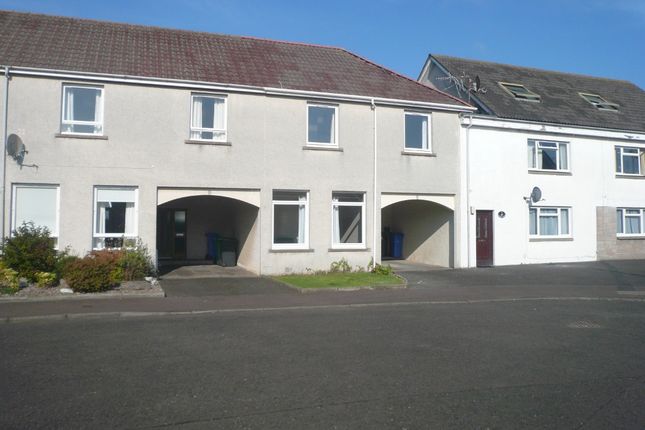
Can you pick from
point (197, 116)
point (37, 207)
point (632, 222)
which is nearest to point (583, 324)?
point (197, 116)

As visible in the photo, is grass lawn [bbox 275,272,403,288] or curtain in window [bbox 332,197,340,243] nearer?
grass lawn [bbox 275,272,403,288]

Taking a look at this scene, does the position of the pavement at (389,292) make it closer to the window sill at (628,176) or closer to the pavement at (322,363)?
the pavement at (322,363)

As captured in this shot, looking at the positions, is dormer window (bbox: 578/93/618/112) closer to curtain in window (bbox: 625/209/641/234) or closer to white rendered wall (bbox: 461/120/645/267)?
white rendered wall (bbox: 461/120/645/267)

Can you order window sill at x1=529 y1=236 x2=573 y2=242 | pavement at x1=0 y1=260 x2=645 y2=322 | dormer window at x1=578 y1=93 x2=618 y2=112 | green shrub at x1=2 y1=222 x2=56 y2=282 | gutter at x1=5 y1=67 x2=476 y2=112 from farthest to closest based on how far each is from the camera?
dormer window at x1=578 y1=93 x2=618 y2=112
window sill at x1=529 y1=236 x2=573 y2=242
gutter at x1=5 y1=67 x2=476 y2=112
green shrub at x1=2 y1=222 x2=56 y2=282
pavement at x1=0 y1=260 x2=645 y2=322

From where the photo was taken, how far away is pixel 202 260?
21.5 m

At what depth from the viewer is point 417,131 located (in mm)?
19531

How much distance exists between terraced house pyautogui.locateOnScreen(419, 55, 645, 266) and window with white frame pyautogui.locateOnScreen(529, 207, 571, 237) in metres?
0.04

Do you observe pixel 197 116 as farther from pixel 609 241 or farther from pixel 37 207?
pixel 609 241

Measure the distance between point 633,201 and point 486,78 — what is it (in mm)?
7910

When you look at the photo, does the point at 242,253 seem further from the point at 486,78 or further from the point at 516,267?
the point at 486,78

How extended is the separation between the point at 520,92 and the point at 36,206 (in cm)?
1881

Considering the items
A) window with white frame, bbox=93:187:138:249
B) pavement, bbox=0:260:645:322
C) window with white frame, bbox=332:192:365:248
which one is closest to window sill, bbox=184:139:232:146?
window with white frame, bbox=93:187:138:249

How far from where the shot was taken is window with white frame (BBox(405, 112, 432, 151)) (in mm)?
19312

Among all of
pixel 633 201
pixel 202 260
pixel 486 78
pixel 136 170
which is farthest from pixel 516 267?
pixel 136 170
